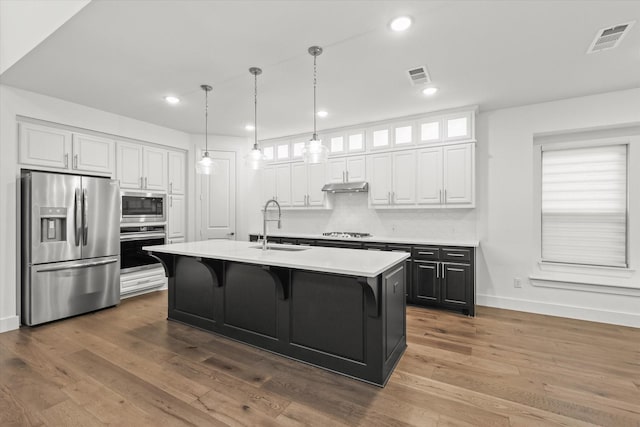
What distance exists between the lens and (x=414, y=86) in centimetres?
346

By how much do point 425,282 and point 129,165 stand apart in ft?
15.2

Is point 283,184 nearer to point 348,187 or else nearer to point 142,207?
point 348,187

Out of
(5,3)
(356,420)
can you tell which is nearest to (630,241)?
(356,420)

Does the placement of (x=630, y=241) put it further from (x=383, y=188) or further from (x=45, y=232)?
(x=45, y=232)

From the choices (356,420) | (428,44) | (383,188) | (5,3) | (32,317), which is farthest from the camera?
(383,188)

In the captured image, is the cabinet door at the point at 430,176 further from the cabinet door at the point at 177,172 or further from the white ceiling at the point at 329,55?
the cabinet door at the point at 177,172

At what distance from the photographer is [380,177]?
15.4 feet

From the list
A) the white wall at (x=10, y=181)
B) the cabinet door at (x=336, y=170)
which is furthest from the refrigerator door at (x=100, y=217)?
the cabinet door at (x=336, y=170)

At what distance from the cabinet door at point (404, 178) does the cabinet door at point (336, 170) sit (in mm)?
849

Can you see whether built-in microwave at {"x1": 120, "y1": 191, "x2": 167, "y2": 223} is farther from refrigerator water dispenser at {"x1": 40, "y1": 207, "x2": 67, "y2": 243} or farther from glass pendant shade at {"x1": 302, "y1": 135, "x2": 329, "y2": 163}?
glass pendant shade at {"x1": 302, "y1": 135, "x2": 329, "y2": 163}

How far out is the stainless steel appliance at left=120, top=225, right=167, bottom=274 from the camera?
4.51m

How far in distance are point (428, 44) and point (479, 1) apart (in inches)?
21.3

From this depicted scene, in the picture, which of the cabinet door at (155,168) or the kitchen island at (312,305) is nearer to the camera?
the kitchen island at (312,305)

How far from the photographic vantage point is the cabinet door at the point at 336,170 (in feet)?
16.5
